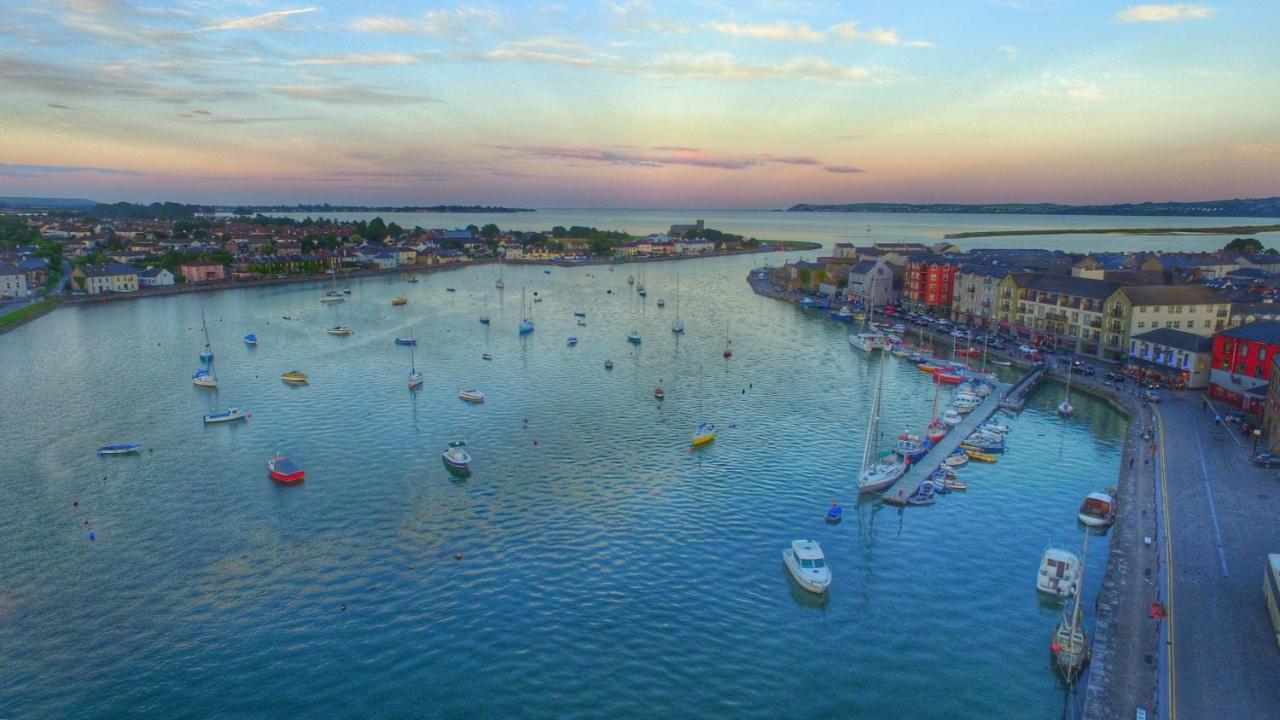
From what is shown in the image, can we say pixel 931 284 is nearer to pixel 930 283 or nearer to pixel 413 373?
pixel 930 283

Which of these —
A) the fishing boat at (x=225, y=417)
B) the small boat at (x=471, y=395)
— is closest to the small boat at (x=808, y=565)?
the small boat at (x=471, y=395)

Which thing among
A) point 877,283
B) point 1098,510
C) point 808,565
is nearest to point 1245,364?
point 1098,510

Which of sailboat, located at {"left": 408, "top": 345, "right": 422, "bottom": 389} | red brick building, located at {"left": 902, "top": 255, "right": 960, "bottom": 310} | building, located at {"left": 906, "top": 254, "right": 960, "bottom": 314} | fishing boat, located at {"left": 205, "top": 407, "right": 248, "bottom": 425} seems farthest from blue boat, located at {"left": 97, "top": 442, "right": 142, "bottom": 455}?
red brick building, located at {"left": 902, "top": 255, "right": 960, "bottom": 310}

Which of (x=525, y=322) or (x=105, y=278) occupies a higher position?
(x=105, y=278)

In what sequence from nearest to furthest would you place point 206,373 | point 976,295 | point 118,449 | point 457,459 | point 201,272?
1. point 457,459
2. point 118,449
3. point 206,373
4. point 976,295
5. point 201,272

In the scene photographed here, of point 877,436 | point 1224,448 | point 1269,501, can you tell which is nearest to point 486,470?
point 877,436

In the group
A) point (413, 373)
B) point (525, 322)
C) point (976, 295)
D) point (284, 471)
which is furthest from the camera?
point (525, 322)

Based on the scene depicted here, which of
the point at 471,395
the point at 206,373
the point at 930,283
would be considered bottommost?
the point at 471,395

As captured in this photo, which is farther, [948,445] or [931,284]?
[931,284]

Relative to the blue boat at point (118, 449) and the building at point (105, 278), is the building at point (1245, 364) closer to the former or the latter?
the blue boat at point (118, 449)
